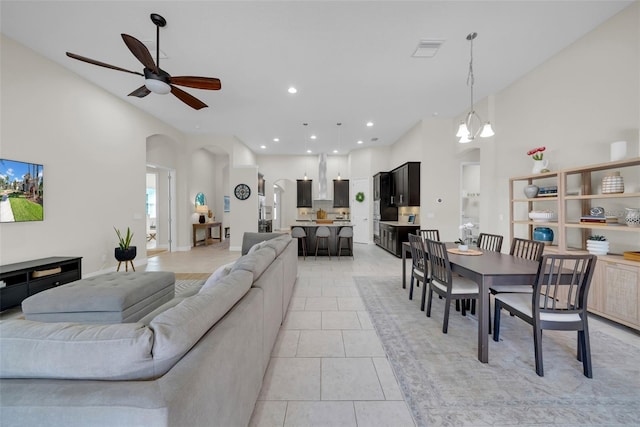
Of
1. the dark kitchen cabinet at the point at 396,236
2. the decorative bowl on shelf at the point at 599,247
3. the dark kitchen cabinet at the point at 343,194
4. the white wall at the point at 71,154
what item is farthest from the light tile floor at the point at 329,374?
the dark kitchen cabinet at the point at 343,194

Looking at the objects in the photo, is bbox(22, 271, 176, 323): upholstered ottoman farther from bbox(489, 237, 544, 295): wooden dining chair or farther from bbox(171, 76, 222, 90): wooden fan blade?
bbox(489, 237, 544, 295): wooden dining chair

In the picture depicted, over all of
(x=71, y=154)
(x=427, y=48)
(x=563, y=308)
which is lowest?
(x=563, y=308)

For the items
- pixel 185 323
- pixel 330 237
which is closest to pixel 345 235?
pixel 330 237

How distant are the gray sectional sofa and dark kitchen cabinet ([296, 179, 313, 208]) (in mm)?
9335

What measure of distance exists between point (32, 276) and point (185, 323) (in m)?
3.78

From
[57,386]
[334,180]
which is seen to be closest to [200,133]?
[334,180]

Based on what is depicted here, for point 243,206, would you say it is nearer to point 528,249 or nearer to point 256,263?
point 256,263

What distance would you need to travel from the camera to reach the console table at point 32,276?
9.82ft

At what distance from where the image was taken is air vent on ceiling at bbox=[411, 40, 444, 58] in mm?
3439

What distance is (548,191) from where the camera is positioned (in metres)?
3.82

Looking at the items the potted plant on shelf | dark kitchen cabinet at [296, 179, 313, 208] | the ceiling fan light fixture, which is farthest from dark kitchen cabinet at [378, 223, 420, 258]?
the potted plant on shelf

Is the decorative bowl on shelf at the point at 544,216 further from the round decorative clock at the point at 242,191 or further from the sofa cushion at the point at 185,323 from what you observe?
the round decorative clock at the point at 242,191

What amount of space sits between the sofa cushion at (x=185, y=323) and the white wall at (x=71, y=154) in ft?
13.2

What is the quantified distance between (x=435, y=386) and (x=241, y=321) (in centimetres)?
158
